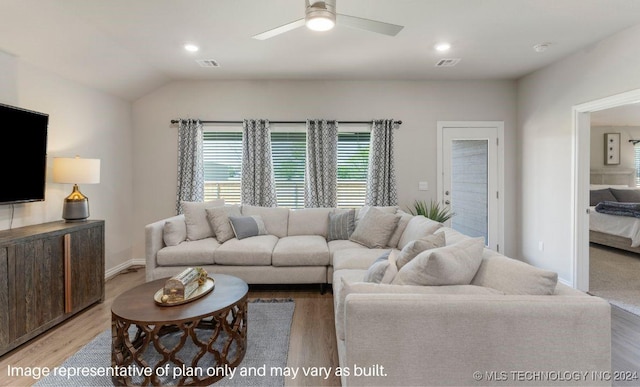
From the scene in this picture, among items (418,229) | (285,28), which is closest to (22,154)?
(285,28)

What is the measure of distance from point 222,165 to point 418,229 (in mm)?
3024

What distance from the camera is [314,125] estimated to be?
166 inches

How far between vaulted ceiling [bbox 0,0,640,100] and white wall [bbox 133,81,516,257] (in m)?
0.27

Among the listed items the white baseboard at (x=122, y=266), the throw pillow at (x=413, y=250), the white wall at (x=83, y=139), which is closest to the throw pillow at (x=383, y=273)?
the throw pillow at (x=413, y=250)

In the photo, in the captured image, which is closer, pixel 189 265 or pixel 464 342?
pixel 464 342

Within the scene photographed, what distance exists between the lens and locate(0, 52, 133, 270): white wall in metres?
2.71

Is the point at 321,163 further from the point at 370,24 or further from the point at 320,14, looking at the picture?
the point at 320,14

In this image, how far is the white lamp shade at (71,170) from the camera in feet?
9.49

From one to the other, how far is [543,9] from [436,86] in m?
1.84

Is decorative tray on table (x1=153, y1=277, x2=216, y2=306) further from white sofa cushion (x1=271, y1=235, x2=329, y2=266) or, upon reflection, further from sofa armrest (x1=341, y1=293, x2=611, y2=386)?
sofa armrest (x1=341, y1=293, x2=611, y2=386)

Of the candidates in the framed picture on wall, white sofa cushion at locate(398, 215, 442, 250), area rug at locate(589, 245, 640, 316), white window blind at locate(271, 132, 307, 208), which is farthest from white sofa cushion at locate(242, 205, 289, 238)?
the framed picture on wall

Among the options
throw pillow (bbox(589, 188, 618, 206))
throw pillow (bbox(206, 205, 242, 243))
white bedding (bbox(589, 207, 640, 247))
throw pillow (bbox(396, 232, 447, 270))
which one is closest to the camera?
throw pillow (bbox(396, 232, 447, 270))

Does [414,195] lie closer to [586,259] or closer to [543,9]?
[586,259]

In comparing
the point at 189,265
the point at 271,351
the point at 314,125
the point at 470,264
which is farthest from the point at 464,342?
the point at 314,125
